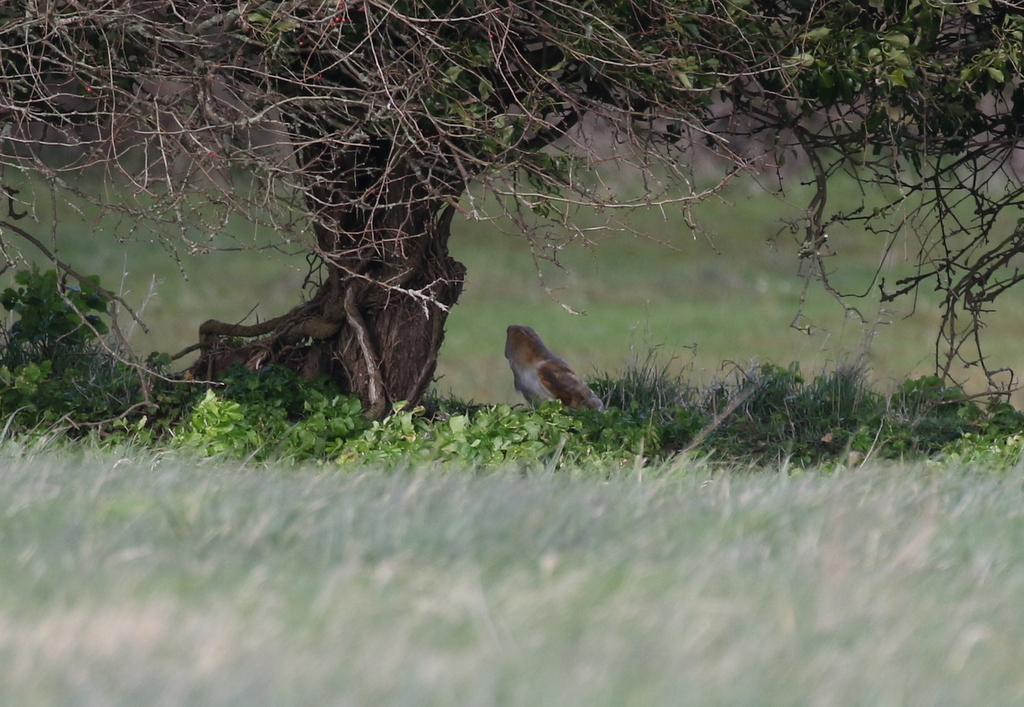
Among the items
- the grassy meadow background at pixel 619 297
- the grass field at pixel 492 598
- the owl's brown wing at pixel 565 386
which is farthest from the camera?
the grassy meadow background at pixel 619 297

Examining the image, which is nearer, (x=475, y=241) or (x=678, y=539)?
Answer: (x=678, y=539)

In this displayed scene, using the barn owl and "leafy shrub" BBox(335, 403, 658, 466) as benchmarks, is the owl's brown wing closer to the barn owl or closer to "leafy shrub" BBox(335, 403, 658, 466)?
the barn owl

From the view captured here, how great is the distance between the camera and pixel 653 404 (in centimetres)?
762

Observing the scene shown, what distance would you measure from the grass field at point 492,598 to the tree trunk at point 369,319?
Result: 2863 millimetres

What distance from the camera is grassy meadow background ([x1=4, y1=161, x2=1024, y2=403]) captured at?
2102cm

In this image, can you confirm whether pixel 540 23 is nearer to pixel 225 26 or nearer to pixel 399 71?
pixel 399 71

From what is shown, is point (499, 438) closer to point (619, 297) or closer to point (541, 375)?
point (541, 375)

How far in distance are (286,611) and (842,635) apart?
111 centimetres

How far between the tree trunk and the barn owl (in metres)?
0.84

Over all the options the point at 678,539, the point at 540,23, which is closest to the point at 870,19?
the point at 540,23

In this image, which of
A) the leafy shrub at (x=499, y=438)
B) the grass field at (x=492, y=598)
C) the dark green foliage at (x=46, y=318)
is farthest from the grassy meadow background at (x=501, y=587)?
the dark green foliage at (x=46, y=318)

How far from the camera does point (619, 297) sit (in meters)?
30.4

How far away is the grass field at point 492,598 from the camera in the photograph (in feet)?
6.82

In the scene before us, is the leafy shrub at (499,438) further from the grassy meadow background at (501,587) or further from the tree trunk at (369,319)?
the grassy meadow background at (501,587)
